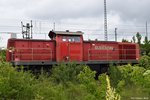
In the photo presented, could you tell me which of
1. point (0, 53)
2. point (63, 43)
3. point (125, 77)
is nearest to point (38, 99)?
point (0, 53)

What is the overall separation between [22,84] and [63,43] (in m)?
15.2

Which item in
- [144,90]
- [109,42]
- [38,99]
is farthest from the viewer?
[109,42]

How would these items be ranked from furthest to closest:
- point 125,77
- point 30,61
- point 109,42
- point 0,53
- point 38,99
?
1. point 109,42
2. point 30,61
3. point 125,77
4. point 0,53
5. point 38,99

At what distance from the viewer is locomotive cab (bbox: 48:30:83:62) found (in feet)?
76.2

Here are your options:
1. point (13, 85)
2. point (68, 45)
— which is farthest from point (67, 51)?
point (13, 85)

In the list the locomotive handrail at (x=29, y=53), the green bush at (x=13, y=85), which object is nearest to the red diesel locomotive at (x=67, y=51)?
the locomotive handrail at (x=29, y=53)

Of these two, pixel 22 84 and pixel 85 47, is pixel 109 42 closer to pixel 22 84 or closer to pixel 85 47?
pixel 85 47

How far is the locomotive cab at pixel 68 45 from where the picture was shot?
2322 centimetres

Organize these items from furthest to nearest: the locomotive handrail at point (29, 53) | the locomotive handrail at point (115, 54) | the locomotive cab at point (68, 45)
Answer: the locomotive handrail at point (115, 54), the locomotive cab at point (68, 45), the locomotive handrail at point (29, 53)

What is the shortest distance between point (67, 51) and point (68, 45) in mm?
450

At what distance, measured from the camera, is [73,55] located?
23.7 metres

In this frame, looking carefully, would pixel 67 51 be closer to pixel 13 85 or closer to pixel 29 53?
pixel 29 53

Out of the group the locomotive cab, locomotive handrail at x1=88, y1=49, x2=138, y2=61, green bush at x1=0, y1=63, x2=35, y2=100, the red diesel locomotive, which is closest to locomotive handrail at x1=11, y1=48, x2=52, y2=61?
the red diesel locomotive

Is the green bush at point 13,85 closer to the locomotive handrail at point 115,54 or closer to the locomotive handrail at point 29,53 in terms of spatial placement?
the locomotive handrail at point 29,53
